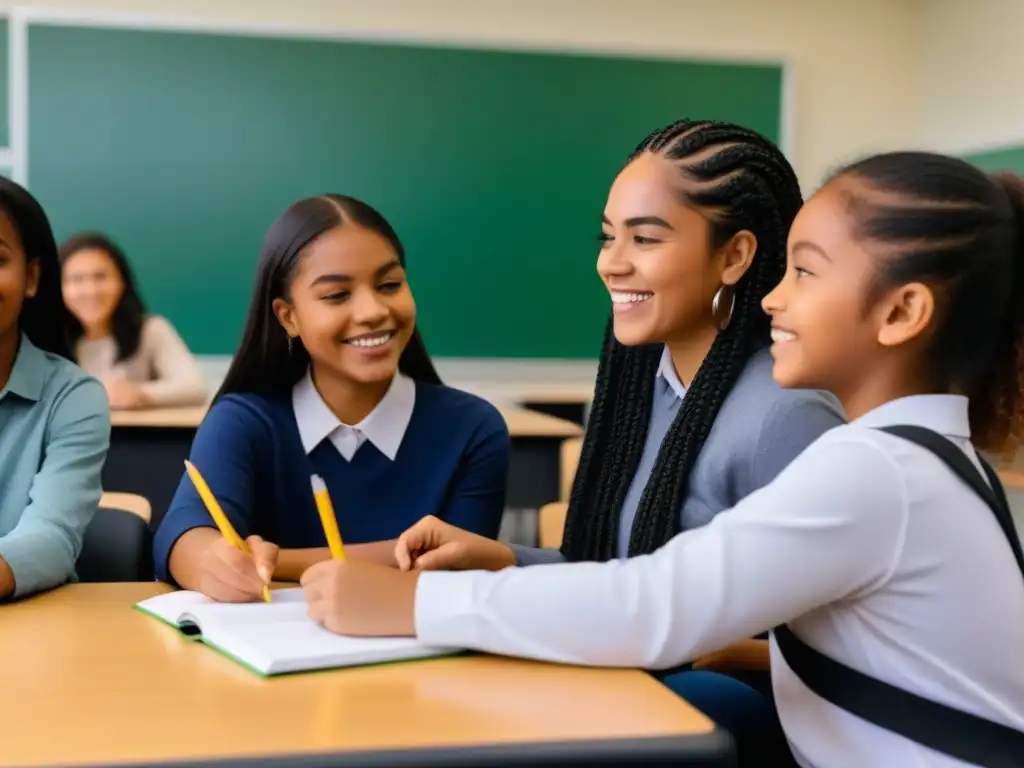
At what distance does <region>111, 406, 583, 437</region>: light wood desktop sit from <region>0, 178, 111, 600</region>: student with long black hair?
1.32 m

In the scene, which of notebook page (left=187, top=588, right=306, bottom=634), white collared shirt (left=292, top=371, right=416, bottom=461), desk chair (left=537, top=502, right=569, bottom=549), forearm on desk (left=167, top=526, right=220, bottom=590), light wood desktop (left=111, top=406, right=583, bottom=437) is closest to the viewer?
notebook page (left=187, top=588, right=306, bottom=634)

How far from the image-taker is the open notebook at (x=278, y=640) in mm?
910

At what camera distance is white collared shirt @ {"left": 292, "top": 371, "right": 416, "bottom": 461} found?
157 cm

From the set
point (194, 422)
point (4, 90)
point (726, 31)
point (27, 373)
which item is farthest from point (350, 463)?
point (726, 31)

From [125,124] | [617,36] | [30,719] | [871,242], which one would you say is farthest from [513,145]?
[30,719]

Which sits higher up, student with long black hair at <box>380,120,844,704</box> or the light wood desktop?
student with long black hair at <box>380,120,844,704</box>

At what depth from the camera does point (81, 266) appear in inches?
155

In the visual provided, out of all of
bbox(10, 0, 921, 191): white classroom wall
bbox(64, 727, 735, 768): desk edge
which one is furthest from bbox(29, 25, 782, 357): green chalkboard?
bbox(64, 727, 735, 768): desk edge

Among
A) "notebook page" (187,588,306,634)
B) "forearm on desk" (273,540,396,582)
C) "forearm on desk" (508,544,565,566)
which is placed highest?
"notebook page" (187,588,306,634)

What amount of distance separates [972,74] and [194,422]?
3.57 meters

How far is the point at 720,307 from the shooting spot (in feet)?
4.35

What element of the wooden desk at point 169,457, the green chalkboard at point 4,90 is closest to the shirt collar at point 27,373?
the wooden desk at point 169,457

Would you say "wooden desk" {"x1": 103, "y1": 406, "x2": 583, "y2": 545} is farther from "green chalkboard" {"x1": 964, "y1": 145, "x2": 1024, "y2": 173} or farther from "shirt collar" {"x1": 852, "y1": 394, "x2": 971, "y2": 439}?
"green chalkboard" {"x1": 964, "y1": 145, "x2": 1024, "y2": 173}

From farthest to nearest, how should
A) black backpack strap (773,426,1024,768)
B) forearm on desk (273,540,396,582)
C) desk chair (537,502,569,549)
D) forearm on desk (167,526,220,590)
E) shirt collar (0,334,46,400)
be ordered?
desk chair (537,502,569,549)
shirt collar (0,334,46,400)
forearm on desk (273,540,396,582)
forearm on desk (167,526,220,590)
black backpack strap (773,426,1024,768)
